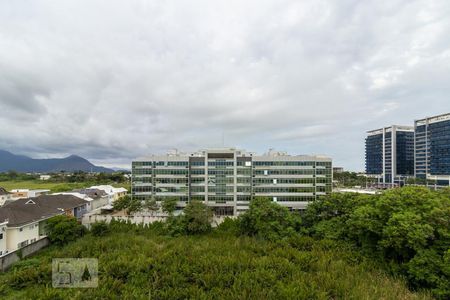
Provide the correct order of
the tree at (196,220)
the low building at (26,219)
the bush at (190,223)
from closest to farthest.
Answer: the low building at (26,219) → the bush at (190,223) → the tree at (196,220)

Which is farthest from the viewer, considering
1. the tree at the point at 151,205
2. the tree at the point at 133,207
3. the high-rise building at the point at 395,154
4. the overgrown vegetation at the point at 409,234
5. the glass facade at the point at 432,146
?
the high-rise building at the point at 395,154

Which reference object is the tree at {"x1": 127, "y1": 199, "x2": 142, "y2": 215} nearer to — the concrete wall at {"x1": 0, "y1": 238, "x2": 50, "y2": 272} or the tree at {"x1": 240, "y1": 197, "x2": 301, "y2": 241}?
the concrete wall at {"x1": 0, "y1": 238, "x2": 50, "y2": 272}

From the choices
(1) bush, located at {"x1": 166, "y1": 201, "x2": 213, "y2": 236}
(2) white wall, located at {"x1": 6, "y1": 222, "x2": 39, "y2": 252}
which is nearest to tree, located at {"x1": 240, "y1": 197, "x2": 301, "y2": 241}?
(1) bush, located at {"x1": 166, "y1": 201, "x2": 213, "y2": 236}

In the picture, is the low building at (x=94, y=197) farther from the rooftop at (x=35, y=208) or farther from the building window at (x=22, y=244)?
the building window at (x=22, y=244)

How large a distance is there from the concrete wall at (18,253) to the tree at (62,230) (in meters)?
0.89

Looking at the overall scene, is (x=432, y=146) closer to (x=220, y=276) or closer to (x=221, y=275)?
(x=221, y=275)

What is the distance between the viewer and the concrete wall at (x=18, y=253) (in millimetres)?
19503

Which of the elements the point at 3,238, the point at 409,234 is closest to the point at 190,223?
the point at 3,238

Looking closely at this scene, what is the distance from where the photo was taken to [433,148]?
8450 centimetres

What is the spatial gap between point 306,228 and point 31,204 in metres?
36.3

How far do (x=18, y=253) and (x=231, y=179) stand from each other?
30.4m

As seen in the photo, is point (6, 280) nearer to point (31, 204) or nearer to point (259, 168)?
point (31, 204)

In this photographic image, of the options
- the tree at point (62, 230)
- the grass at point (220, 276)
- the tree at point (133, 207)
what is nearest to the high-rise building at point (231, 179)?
the tree at point (133, 207)

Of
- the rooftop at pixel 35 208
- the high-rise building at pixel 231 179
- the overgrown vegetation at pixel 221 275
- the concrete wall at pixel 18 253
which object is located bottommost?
the concrete wall at pixel 18 253
